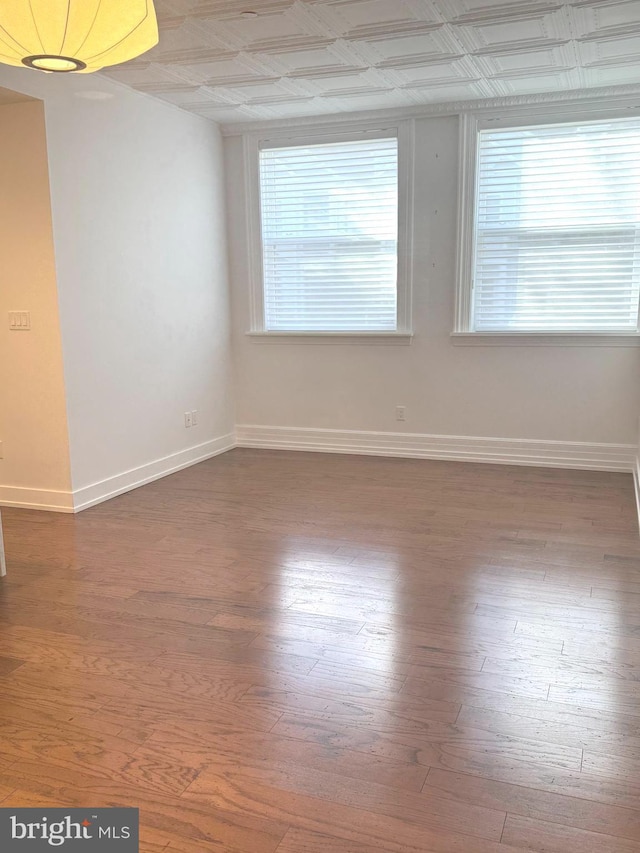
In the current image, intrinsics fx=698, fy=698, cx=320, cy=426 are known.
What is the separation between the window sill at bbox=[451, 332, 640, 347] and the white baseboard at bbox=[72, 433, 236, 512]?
6.81ft

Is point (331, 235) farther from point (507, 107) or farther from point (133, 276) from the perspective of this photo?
point (133, 276)

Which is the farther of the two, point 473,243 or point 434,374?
point 434,374

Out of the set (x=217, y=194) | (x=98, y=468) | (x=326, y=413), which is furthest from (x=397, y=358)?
(x=98, y=468)

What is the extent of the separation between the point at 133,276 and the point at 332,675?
10.4 feet

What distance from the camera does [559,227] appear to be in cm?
491

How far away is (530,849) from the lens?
5.15ft

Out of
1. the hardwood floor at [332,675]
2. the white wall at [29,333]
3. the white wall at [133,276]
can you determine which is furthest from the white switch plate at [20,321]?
the hardwood floor at [332,675]

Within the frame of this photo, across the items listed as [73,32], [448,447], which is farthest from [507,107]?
[73,32]

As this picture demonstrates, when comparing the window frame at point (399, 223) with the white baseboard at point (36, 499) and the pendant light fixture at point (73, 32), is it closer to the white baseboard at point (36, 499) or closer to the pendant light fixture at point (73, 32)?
the white baseboard at point (36, 499)

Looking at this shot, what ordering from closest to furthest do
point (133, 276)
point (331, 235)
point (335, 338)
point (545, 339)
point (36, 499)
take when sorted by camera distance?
point (36, 499) < point (133, 276) < point (545, 339) < point (331, 235) < point (335, 338)

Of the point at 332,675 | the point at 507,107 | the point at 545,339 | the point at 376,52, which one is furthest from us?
the point at 545,339

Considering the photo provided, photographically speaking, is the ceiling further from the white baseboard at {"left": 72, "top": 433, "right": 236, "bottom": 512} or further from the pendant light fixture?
the white baseboard at {"left": 72, "top": 433, "right": 236, "bottom": 512}

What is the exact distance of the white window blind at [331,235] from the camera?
5.31m

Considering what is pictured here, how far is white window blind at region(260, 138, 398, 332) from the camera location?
5312 millimetres
